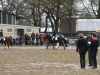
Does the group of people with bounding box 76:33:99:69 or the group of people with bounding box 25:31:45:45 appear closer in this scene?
the group of people with bounding box 76:33:99:69

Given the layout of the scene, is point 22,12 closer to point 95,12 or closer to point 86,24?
point 95,12

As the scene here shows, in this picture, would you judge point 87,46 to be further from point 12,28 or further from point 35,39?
point 12,28

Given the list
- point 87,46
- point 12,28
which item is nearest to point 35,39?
point 12,28

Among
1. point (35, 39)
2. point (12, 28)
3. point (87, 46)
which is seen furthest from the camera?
point (12, 28)

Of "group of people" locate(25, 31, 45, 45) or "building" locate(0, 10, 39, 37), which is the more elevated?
"building" locate(0, 10, 39, 37)

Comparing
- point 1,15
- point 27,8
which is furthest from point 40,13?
point 1,15

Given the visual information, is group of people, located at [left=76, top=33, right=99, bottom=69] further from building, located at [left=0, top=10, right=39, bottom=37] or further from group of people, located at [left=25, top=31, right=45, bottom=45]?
building, located at [left=0, top=10, right=39, bottom=37]

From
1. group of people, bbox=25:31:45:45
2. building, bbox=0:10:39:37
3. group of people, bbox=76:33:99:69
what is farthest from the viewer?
building, bbox=0:10:39:37

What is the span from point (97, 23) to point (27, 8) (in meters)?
29.4

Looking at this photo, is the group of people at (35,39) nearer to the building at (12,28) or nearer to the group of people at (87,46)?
the building at (12,28)

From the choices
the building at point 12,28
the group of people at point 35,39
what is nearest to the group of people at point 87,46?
the group of people at point 35,39

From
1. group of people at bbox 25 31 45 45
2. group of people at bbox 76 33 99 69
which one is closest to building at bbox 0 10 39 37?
group of people at bbox 25 31 45 45

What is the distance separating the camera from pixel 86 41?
22.5 metres

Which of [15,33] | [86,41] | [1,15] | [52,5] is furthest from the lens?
[52,5]
